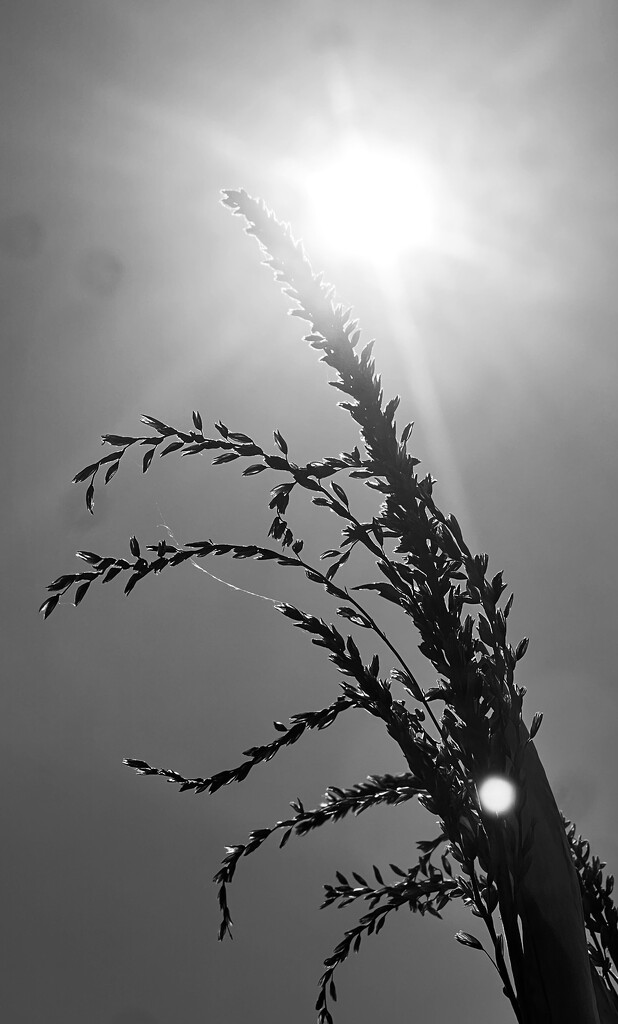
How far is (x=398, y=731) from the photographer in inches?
64.0

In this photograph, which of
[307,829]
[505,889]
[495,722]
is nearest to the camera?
[505,889]

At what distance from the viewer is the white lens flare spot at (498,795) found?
1539mm

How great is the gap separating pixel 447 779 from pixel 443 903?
0.50 m

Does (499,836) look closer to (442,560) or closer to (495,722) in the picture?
(495,722)

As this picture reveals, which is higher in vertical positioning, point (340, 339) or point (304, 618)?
point (340, 339)

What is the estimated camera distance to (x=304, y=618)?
6.02ft

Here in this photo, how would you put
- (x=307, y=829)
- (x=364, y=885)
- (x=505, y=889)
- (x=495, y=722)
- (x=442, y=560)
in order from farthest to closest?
(x=364, y=885)
(x=307, y=829)
(x=442, y=560)
(x=495, y=722)
(x=505, y=889)

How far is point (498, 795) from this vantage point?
155cm

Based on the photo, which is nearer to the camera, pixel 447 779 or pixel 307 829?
pixel 447 779

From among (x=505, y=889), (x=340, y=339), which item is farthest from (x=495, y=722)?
(x=340, y=339)

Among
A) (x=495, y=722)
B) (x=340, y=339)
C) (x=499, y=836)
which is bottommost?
(x=499, y=836)

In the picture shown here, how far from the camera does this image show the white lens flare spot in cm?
154

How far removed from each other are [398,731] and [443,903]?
643 millimetres

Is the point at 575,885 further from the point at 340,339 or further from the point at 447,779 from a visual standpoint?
the point at 340,339
